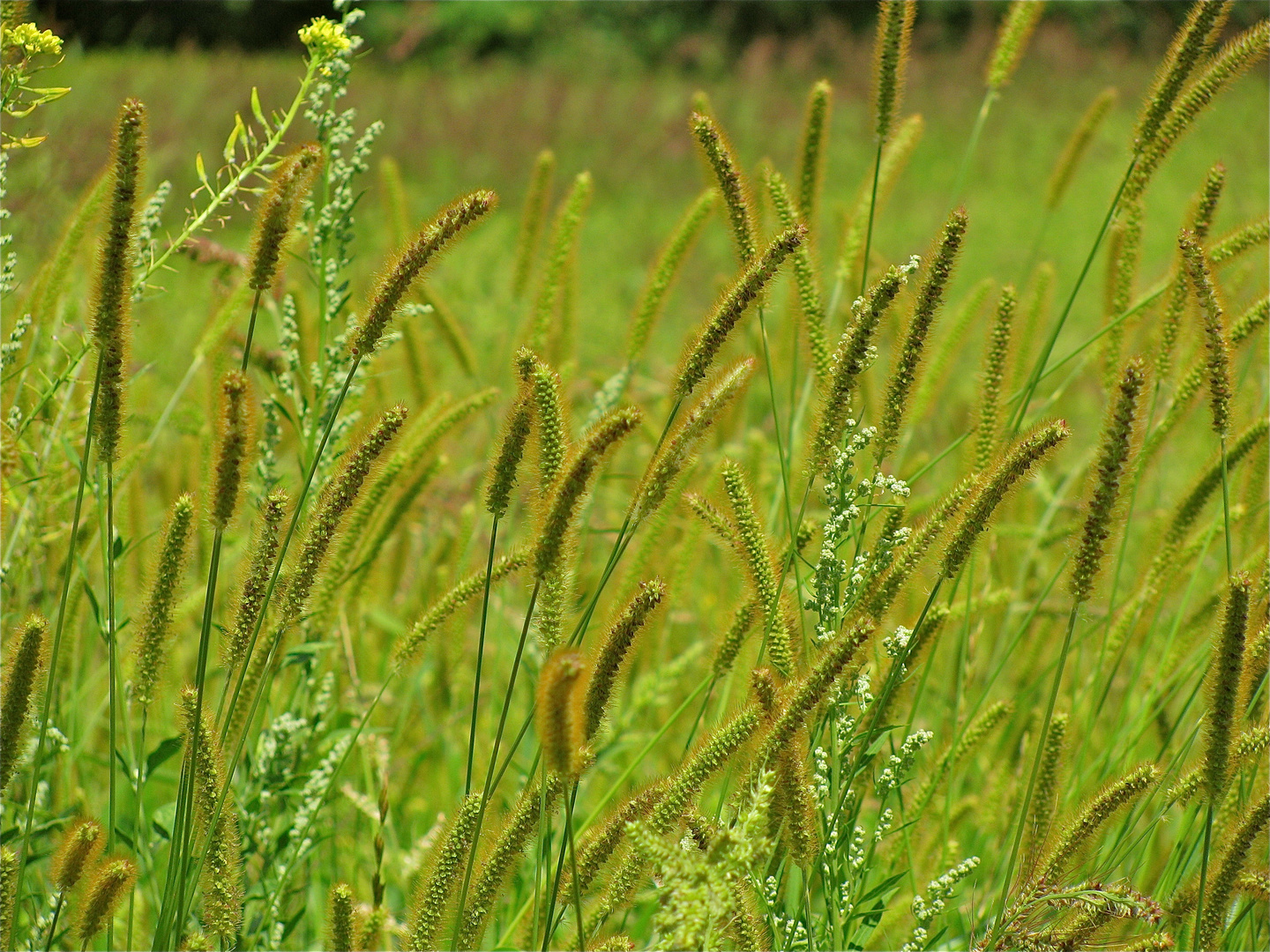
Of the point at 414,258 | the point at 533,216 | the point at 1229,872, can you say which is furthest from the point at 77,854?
the point at 533,216

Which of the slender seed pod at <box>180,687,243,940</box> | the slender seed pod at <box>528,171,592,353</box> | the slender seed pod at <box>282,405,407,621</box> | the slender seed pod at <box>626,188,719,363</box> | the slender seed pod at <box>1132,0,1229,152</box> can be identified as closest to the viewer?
the slender seed pod at <box>282,405,407,621</box>

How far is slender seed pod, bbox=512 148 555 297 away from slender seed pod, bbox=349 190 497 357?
1136mm

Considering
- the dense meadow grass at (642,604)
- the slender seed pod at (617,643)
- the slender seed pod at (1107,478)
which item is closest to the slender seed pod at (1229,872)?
the dense meadow grass at (642,604)

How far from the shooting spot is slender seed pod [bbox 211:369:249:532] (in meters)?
1.14

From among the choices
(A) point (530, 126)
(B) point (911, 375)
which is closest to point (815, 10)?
(A) point (530, 126)

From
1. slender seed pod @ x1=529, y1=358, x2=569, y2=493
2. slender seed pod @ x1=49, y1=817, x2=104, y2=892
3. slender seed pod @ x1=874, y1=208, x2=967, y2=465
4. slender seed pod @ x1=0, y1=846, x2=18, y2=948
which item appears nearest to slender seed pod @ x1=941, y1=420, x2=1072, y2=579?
slender seed pod @ x1=874, y1=208, x2=967, y2=465

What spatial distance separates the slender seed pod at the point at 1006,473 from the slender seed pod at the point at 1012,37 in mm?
1023

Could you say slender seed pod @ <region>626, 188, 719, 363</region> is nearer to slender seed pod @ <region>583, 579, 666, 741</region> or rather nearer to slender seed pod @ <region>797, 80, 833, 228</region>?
slender seed pod @ <region>797, 80, 833, 228</region>

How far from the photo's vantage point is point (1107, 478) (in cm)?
124

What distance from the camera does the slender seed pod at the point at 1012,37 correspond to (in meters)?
1.99

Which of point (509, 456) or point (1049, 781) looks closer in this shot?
point (509, 456)

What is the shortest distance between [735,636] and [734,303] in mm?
506

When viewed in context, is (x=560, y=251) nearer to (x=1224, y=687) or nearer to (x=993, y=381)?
(x=993, y=381)

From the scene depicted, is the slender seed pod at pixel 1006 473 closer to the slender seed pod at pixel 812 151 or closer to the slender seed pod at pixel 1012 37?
the slender seed pod at pixel 812 151
